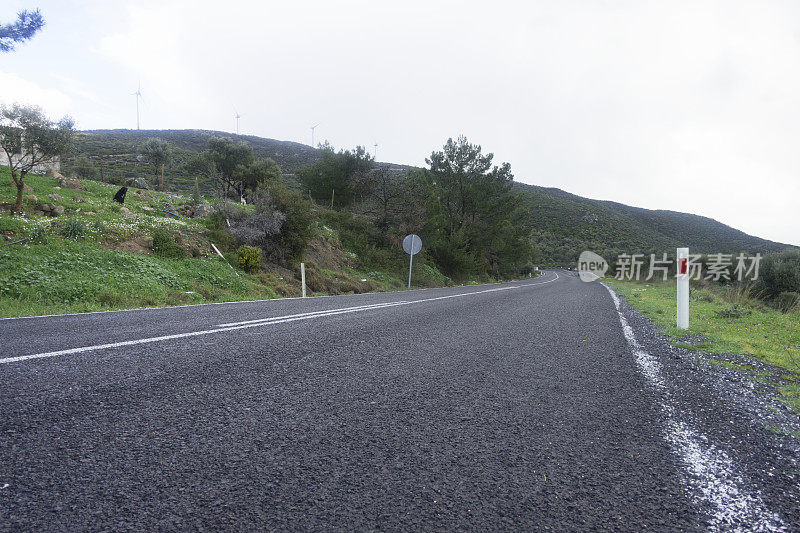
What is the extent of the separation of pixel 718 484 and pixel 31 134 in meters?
16.3

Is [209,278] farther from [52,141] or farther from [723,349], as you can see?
[723,349]

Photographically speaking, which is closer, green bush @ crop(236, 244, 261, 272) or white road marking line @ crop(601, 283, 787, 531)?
white road marking line @ crop(601, 283, 787, 531)

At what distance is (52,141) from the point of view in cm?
1176

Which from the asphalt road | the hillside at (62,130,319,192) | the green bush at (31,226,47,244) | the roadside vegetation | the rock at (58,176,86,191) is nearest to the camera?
the asphalt road

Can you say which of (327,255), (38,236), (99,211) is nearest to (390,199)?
(327,255)

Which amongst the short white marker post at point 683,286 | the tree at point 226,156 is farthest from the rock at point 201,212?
the tree at point 226,156

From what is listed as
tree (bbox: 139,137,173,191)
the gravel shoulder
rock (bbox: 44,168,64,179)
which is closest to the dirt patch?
rock (bbox: 44,168,64,179)

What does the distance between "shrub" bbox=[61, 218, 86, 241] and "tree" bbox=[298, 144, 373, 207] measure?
19580 millimetres

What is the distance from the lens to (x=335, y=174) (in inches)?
1182

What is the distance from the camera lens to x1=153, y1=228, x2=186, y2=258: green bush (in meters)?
11.7

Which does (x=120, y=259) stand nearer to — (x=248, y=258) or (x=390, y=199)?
(x=248, y=258)

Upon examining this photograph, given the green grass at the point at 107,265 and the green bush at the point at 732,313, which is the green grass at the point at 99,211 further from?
the green bush at the point at 732,313

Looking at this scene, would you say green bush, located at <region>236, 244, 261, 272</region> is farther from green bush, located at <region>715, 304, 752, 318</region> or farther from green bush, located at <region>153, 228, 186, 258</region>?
green bush, located at <region>715, 304, 752, 318</region>

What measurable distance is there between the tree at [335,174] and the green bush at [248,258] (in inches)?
646
